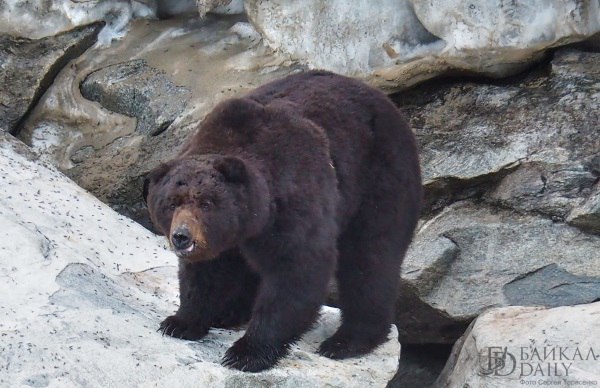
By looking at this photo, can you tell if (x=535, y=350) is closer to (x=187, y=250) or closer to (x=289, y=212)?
(x=289, y=212)

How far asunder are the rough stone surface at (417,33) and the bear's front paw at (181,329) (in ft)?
11.3

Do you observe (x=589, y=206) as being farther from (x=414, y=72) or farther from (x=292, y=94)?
(x=292, y=94)

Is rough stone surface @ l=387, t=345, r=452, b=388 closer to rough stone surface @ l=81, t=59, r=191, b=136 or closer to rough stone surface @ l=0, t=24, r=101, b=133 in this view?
rough stone surface @ l=81, t=59, r=191, b=136

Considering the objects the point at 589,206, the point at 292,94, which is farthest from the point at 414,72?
the point at 292,94

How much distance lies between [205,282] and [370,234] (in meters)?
1.15

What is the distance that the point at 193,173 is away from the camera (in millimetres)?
5891

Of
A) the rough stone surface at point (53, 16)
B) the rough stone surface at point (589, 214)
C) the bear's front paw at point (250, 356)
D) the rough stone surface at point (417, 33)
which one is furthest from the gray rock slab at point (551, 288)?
the rough stone surface at point (53, 16)

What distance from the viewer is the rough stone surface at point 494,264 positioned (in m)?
8.28

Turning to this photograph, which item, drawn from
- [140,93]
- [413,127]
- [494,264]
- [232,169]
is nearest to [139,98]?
[140,93]

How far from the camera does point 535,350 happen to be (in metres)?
6.69

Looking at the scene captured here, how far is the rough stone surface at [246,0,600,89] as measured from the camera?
27.9 ft

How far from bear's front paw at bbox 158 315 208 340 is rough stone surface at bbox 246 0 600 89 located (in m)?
3.44

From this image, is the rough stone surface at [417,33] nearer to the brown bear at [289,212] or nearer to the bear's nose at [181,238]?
the brown bear at [289,212]

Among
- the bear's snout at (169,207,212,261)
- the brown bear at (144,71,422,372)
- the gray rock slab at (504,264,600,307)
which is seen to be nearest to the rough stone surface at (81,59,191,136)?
the brown bear at (144,71,422,372)
